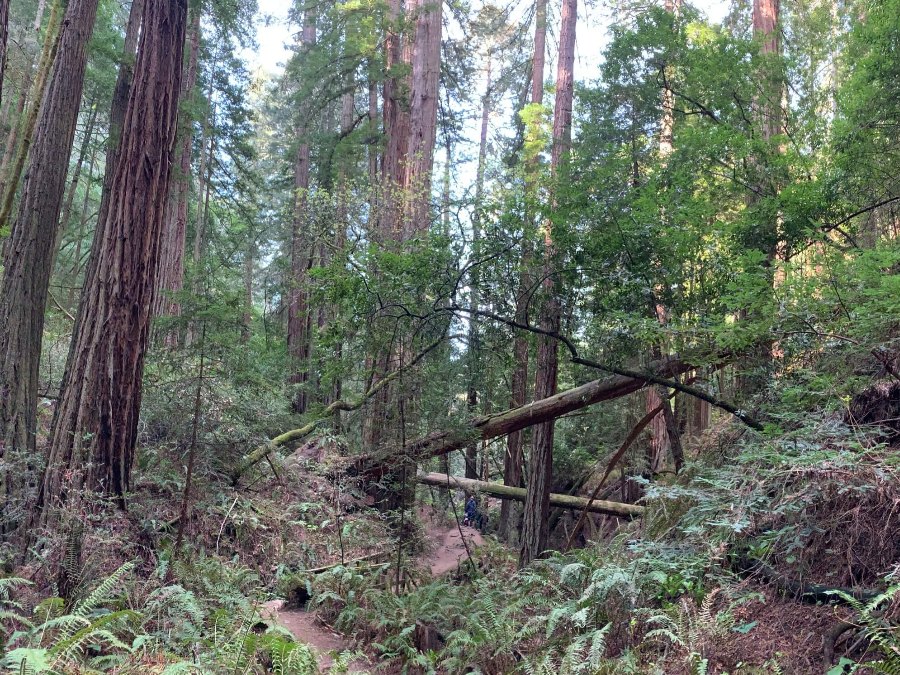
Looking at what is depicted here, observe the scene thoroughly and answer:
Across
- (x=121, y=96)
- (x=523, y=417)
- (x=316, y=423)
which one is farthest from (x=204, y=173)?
(x=523, y=417)

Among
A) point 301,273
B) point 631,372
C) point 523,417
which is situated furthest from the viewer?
point 301,273

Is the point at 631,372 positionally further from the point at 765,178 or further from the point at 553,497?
the point at 553,497

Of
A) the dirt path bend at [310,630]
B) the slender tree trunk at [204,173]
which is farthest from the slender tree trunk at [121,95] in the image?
the slender tree trunk at [204,173]

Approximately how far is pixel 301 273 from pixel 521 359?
606cm

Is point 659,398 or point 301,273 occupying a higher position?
point 301,273

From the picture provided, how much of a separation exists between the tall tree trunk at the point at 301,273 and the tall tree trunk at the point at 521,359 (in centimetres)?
447

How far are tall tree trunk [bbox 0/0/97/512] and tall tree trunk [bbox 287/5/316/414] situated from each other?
4.66 metres

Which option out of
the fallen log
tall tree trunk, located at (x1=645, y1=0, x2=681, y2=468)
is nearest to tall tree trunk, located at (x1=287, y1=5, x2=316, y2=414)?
the fallen log

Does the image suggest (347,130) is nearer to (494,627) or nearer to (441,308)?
(441,308)

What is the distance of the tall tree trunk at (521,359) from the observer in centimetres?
813

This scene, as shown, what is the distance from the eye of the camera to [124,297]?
22.2ft

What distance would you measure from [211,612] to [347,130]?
14.1m

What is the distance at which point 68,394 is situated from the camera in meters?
6.59

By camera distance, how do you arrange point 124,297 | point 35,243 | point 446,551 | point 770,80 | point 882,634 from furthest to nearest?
point 446,551
point 770,80
point 35,243
point 124,297
point 882,634
